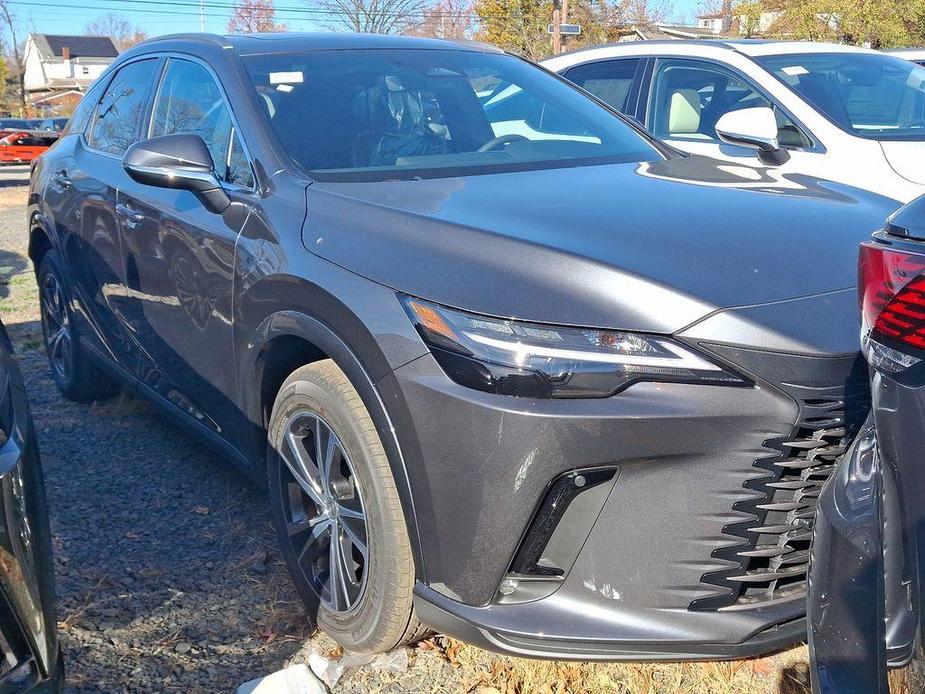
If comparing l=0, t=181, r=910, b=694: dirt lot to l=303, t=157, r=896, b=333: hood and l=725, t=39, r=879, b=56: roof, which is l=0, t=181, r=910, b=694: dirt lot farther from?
l=725, t=39, r=879, b=56: roof

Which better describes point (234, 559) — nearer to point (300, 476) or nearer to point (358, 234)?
point (300, 476)

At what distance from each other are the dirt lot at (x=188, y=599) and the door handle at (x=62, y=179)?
115 centimetres

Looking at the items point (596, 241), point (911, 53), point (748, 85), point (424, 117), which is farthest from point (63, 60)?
point (596, 241)

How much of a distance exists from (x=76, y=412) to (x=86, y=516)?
1350 mm

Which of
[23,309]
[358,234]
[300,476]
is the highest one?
[358,234]

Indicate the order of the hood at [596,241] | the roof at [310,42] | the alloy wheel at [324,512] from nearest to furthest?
the hood at [596,241] < the alloy wheel at [324,512] < the roof at [310,42]

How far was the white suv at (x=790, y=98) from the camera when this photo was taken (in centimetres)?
510

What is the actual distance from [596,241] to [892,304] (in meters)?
0.92

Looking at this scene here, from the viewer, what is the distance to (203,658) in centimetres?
278

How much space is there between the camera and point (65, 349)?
4953 mm

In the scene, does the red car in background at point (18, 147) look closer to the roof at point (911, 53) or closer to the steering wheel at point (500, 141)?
the roof at point (911, 53)

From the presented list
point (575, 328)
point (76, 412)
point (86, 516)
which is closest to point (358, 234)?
point (575, 328)

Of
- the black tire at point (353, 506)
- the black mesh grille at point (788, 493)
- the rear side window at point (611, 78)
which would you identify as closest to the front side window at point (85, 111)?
the black tire at point (353, 506)

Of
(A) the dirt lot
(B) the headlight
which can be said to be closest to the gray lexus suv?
(B) the headlight
